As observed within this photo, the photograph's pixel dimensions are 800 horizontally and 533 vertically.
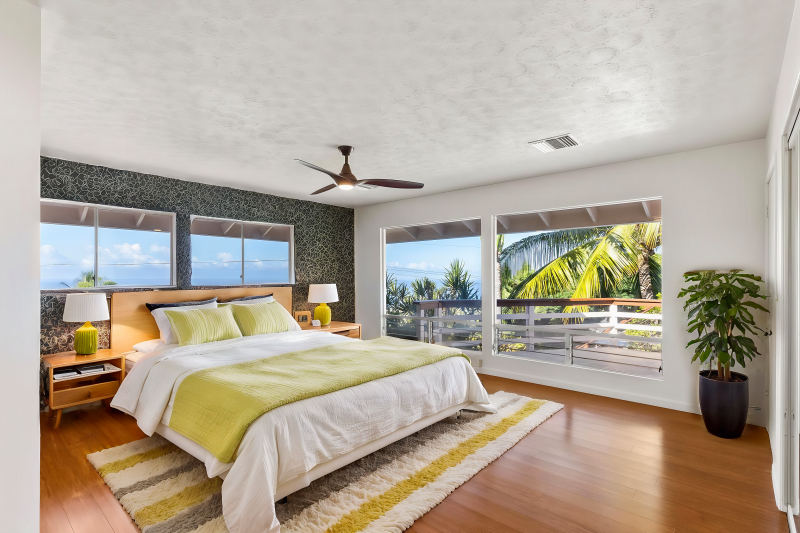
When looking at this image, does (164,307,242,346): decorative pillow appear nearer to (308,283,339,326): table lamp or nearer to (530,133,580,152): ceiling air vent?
(308,283,339,326): table lamp

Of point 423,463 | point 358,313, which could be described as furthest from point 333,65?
point 358,313

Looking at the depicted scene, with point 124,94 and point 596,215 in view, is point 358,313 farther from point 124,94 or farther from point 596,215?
point 124,94

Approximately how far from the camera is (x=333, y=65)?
87.1 inches

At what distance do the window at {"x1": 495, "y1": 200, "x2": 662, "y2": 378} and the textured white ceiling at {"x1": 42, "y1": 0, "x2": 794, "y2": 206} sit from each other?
4.39 feet

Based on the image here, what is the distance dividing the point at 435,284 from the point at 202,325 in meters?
3.35

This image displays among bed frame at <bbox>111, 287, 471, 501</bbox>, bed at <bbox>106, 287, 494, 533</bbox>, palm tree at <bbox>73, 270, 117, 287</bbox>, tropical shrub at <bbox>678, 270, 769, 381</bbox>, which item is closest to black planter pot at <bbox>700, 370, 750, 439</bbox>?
tropical shrub at <bbox>678, 270, 769, 381</bbox>

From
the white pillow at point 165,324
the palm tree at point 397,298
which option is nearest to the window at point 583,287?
the palm tree at point 397,298

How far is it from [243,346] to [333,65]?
9.15ft

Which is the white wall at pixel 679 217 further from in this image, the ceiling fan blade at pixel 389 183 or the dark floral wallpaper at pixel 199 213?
the dark floral wallpaper at pixel 199 213

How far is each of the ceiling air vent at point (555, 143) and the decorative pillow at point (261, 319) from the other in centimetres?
325

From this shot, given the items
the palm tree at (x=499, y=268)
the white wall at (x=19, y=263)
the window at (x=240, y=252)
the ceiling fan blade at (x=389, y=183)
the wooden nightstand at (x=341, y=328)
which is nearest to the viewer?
the white wall at (x=19, y=263)

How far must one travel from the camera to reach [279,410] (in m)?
2.32

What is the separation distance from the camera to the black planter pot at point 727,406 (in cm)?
316

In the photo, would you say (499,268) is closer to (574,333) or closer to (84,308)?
(574,333)
